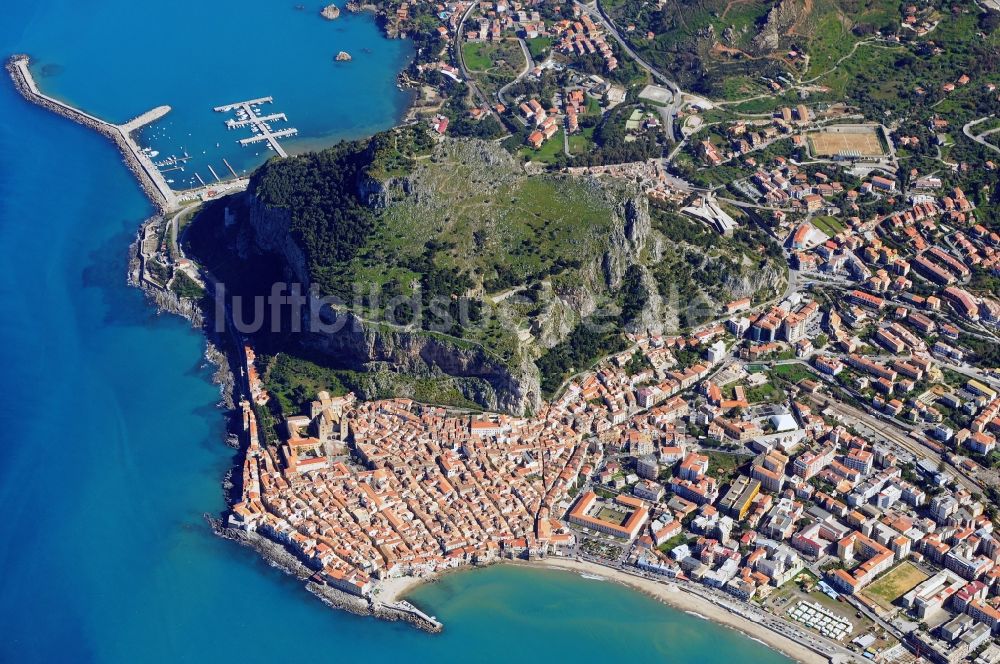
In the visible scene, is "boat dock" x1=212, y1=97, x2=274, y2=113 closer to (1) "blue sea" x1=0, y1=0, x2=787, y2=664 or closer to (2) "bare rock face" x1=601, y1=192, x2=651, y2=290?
(1) "blue sea" x1=0, y1=0, x2=787, y2=664

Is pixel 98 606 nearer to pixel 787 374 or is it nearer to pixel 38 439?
pixel 38 439

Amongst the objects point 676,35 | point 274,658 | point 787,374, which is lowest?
point 274,658

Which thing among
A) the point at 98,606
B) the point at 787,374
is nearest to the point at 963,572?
the point at 787,374

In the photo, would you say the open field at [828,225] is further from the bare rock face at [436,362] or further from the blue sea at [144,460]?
the blue sea at [144,460]

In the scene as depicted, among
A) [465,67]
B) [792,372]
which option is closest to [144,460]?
[792,372]

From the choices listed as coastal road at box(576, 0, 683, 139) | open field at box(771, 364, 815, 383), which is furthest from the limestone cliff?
coastal road at box(576, 0, 683, 139)

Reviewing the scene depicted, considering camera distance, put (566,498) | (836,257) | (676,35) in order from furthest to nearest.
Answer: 1. (676,35)
2. (836,257)
3. (566,498)
